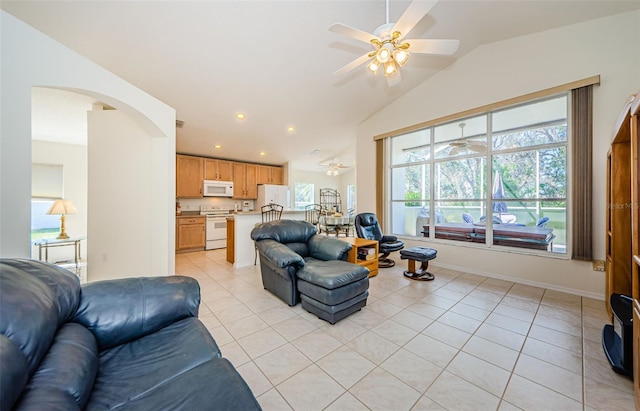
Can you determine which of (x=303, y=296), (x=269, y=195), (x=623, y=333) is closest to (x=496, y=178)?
(x=623, y=333)

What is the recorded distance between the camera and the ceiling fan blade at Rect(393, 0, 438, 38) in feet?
5.44

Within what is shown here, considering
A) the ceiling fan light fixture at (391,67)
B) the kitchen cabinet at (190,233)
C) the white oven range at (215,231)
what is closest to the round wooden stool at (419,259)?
the ceiling fan light fixture at (391,67)

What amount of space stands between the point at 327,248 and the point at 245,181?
15.1ft

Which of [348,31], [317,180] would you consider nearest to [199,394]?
[348,31]

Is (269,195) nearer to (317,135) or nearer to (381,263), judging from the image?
(317,135)

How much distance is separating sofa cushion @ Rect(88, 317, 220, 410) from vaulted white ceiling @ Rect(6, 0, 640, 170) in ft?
9.48

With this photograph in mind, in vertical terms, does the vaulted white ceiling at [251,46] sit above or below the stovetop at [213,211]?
above

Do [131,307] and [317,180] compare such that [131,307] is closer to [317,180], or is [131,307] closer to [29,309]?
[29,309]

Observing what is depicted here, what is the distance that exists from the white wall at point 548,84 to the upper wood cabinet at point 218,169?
15.8 feet

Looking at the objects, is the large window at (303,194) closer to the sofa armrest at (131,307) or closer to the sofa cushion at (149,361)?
the sofa armrest at (131,307)

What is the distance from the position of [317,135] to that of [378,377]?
5175 mm

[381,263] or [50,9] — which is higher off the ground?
[50,9]

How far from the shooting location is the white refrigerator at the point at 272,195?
6754 mm

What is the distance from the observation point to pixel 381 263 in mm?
4254
